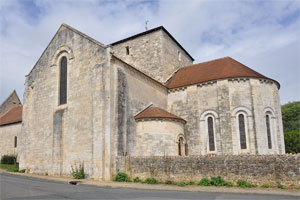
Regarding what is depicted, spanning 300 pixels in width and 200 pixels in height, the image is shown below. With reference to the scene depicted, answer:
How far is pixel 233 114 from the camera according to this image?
19.2m

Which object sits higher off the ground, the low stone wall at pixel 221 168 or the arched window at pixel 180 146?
the arched window at pixel 180 146

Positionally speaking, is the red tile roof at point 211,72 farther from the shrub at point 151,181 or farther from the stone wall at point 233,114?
the shrub at point 151,181

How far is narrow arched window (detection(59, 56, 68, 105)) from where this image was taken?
19.5 meters

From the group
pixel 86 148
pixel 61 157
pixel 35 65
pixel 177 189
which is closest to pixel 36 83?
pixel 35 65

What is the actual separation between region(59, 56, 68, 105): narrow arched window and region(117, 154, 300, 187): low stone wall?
23.7 ft

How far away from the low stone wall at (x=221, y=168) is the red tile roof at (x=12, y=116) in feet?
63.3

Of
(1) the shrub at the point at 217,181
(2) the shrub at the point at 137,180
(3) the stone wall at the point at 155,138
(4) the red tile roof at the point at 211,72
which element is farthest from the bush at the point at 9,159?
(1) the shrub at the point at 217,181

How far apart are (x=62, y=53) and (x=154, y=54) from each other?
30.8ft

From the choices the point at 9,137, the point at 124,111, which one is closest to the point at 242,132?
the point at 124,111

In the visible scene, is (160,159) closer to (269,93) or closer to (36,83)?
(269,93)

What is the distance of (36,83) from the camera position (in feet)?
70.6

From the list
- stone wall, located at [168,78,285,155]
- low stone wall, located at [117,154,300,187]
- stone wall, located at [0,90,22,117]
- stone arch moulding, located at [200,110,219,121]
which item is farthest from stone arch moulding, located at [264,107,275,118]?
stone wall, located at [0,90,22,117]

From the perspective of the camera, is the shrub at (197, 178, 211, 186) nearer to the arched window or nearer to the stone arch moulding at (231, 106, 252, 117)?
the arched window

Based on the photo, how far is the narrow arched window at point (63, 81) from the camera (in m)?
19.5
